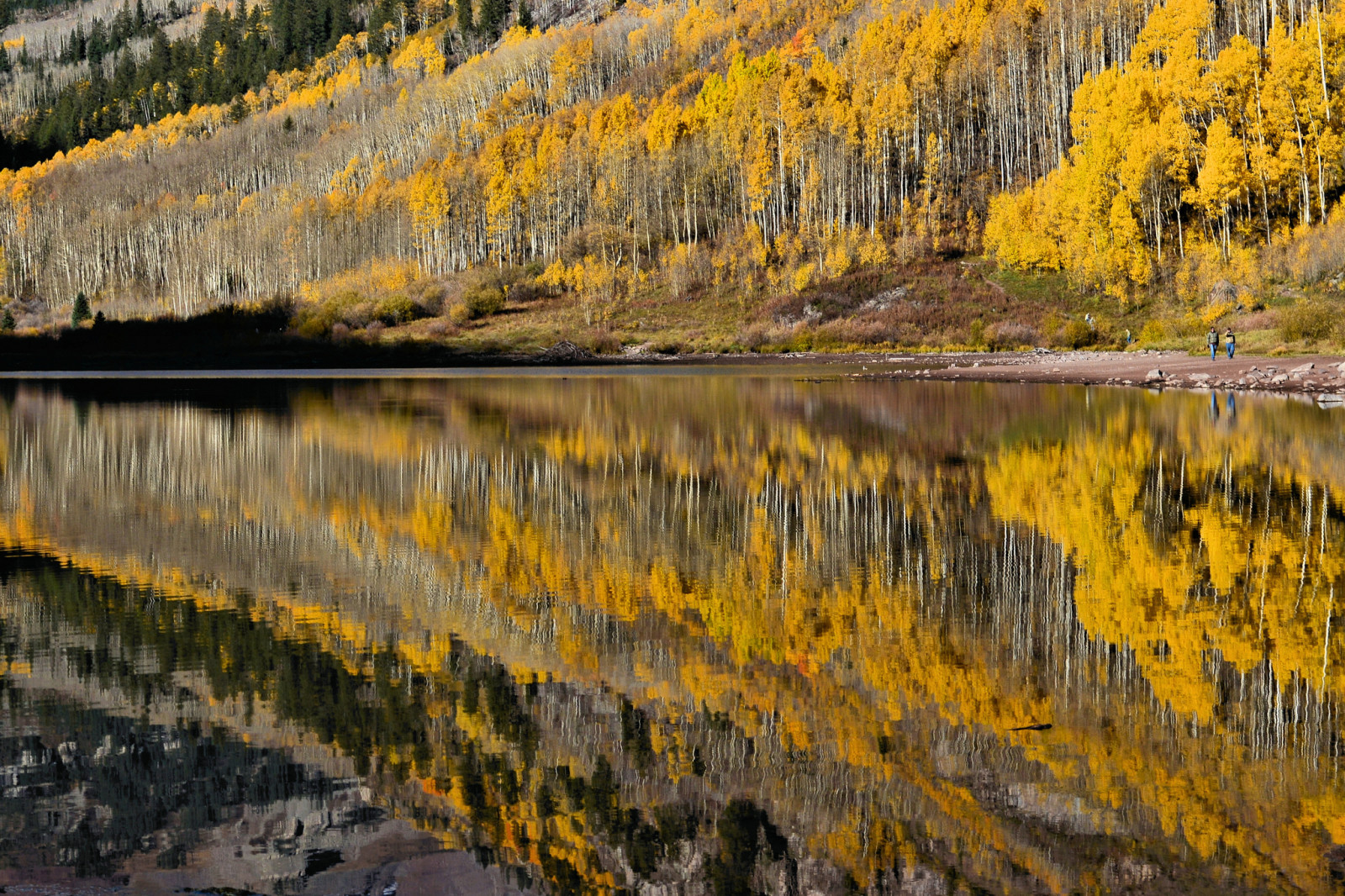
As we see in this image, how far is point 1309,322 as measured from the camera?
133ft

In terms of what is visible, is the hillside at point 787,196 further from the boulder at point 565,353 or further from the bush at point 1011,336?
the boulder at point 565,353

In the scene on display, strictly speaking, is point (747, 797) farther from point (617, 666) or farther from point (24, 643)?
point (24, 643)

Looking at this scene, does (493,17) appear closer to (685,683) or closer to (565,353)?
(565,353)

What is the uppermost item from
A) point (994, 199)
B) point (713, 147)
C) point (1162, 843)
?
point (713, 147)

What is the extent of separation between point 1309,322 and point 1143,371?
17.6ft

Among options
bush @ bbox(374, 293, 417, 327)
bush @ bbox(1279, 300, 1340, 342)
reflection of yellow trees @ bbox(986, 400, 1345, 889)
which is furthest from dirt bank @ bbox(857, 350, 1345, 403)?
bush @ bbox(374, 293, 417, 327)

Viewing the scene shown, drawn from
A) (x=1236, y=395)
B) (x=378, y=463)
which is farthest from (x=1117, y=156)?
(x=378, y=463)

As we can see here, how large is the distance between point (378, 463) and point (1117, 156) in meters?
54.6

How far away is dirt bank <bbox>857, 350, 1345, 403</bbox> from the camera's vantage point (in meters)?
33.8

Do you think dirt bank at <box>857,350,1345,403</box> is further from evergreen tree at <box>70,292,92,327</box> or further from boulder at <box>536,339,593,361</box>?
evergreen tree at <box>70,292,92,327</box>

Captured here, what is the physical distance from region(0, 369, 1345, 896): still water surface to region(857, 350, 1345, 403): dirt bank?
691 inches

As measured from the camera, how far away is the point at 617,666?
798 centimetres

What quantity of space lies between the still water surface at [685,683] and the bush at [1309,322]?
25293 mm

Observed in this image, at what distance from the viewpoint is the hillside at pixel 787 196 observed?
60.5 metres
